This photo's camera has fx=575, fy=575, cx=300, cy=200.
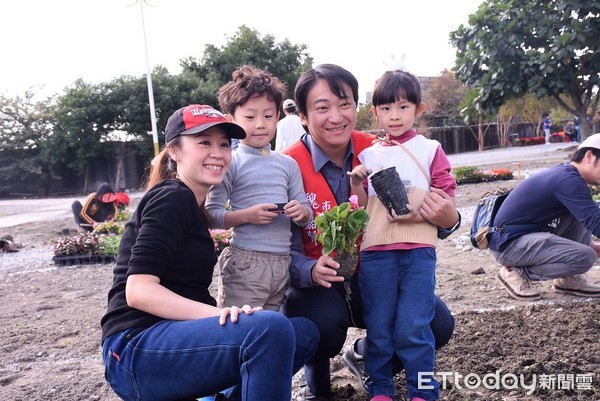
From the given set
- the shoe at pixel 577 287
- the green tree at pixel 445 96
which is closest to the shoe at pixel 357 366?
the shoe at pixel 577 287

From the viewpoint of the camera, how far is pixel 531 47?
10.5 metres

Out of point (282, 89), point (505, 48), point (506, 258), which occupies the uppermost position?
point (505, 48)

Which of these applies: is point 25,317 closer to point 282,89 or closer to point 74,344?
point 74,344

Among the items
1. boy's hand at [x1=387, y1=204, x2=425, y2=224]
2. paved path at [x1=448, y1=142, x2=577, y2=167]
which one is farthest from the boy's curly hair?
paved path at [x1=448, y1=142, x2=577, y2=167]

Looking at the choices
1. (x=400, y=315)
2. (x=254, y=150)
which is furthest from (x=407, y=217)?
(x=254, y=150)

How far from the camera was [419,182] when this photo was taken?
114 inches

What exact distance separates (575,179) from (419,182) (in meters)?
1.81

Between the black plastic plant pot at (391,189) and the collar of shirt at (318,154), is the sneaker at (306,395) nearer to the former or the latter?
the black plastic plant pot at (391,189)

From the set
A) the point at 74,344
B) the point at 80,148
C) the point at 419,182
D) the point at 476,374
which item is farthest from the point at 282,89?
the point at 80,148

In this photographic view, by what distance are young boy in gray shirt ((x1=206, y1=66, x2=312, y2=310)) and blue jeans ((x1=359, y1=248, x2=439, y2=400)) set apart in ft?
1.39

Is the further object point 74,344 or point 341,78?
point 74,344

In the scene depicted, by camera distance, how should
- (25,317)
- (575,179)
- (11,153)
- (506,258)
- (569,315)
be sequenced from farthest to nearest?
(11,153) → (25,317) → (506,258) → (575,179) → (569,315)

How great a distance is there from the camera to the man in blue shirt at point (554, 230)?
4082mm

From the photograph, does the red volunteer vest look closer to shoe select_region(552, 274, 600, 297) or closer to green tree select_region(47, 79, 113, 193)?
shoe select_region(552, 274, 600, 297)
